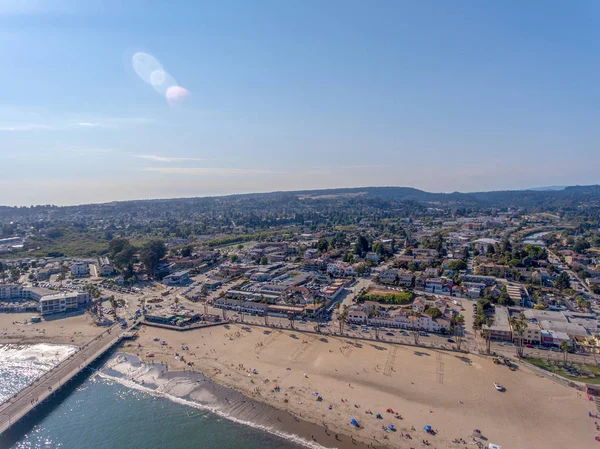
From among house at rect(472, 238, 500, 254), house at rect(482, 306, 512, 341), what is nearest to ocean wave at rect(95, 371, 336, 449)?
house at rect(482, 306, 512, 341)

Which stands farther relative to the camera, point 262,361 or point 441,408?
point 262,361

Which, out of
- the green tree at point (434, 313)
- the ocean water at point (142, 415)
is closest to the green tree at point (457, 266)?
the green tree at point (434, 313)

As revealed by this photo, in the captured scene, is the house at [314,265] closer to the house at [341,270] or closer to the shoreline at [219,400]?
the house at [341,270]

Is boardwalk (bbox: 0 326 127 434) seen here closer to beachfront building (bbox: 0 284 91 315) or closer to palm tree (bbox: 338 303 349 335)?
beachfront building (bbox: 0 284 91 315)

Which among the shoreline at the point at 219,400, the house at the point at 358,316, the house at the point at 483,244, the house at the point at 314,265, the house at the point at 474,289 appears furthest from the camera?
the house at the point at 483,244

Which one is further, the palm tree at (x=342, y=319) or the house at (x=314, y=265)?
the house at (x=314, y=265)

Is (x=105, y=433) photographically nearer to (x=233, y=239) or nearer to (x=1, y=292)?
(x=1, y=292)

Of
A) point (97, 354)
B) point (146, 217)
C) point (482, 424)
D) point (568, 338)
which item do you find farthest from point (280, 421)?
point (146, 217)
